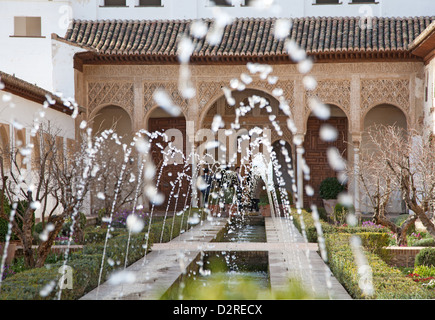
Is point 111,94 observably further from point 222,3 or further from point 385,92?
point 385,92

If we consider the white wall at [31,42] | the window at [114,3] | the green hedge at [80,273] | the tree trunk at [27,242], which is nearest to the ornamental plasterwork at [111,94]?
the white wall at [31,42]

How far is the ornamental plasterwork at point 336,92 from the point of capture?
53.6 feet

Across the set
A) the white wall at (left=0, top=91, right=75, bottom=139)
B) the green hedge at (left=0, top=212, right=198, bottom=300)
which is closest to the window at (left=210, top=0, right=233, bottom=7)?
the white wall at (left=0, top=91, right=75, bottom=139)

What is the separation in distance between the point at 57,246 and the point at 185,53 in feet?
26.9

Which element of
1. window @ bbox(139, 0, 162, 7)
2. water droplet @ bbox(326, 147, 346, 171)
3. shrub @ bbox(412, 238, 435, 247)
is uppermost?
window @ bbox(139, 0, 162, 7)

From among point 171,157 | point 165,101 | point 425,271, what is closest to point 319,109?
point 165,101

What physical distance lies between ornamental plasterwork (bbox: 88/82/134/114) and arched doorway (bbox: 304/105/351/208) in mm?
5750

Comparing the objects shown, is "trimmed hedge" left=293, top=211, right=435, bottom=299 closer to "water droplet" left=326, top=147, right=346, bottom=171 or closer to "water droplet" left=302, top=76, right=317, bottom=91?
"water droplet" left=302, top=76, right=317, bottom=91

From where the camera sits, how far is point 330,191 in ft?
58.6

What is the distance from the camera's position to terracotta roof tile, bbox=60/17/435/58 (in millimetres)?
15945

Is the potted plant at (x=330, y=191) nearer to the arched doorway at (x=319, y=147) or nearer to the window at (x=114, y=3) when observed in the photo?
the arched doorway at (x=319, y=147)

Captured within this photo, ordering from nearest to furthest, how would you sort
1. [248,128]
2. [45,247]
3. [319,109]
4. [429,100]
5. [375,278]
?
[375,278] < [45,247] < [429,100] < [319,109] < [248,128]

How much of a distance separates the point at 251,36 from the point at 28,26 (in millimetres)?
6495

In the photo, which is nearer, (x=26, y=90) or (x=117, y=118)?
(x=26, y=90)
